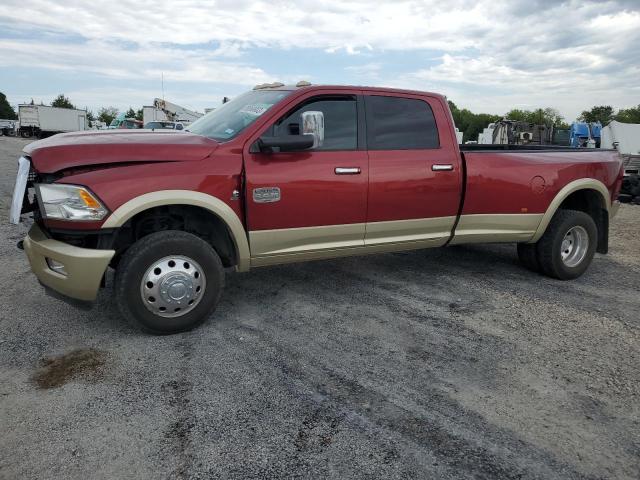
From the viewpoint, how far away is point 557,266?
17.6 ft

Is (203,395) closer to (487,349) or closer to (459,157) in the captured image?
(487,349)

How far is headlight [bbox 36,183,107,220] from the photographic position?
3.28m

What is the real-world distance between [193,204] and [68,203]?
82 cm

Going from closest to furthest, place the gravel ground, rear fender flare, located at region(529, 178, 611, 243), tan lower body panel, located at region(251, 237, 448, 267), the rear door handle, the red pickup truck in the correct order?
1. the gravel ground
2. the red pickup truck
3. tan lower body panel, located at region(251, 237, 448, 267)
4. the rear door handle
5. rear fender flare, located at region(529, 178, 611, 243)

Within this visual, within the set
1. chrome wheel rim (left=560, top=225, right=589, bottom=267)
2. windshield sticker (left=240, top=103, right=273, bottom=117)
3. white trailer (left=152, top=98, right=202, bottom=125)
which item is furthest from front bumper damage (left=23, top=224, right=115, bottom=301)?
white trailer (left=152, top=98, right=202, bottom=125)

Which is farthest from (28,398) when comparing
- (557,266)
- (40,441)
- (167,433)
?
(557,266)

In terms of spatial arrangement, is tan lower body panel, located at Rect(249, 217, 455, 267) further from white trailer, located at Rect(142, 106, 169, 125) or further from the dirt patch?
white trailer, located at Rect(142, 106, 169, 125)

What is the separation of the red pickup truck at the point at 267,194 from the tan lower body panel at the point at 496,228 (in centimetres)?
1

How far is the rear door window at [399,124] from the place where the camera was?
14.4ft

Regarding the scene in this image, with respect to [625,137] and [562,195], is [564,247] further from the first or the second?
[625,137]

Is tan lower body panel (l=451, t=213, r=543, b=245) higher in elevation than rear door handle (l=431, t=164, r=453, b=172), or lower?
lower

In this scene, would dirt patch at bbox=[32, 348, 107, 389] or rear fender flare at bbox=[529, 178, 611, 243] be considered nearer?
dirt patch at bbox=[32, 348, 107, 389]

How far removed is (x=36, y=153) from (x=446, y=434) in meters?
3.15

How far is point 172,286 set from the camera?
3.61 metres
